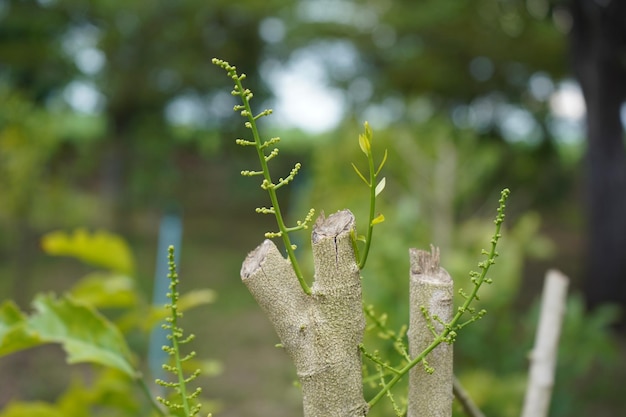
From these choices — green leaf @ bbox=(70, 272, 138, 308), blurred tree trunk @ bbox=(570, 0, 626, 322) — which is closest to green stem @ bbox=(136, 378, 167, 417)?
green leaf @ bbox=(70, 272, 138, 308)

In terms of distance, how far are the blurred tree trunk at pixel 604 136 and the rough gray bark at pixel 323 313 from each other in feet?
19.5

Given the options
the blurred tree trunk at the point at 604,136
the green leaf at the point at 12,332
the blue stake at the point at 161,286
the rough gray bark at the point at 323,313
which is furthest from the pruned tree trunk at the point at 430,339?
the blurred tree trunk at the point at 604,136

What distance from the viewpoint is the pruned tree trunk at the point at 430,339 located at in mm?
433

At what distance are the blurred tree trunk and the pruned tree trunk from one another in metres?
5.90

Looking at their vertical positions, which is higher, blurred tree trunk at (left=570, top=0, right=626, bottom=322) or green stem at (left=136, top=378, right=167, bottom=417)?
blurred tree trunk at (left=570, top=0, right=626, bottom=322)

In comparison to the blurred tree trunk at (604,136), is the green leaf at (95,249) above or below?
below

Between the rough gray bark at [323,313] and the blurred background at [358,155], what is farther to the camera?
the blurred background at [358,155]

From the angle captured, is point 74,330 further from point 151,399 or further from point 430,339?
point 430,339

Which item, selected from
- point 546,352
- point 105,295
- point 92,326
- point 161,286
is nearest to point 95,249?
point 105,295

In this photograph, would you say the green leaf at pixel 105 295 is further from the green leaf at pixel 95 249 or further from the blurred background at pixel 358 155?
the blurred background at pixel 358 155

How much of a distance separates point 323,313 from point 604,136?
20.3ft

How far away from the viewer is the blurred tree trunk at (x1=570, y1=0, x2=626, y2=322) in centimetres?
581

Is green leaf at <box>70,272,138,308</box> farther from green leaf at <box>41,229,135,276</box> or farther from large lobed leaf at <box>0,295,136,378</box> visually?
large lobed leaf at <box>0,295,136,378</box>

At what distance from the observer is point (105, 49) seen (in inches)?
331
